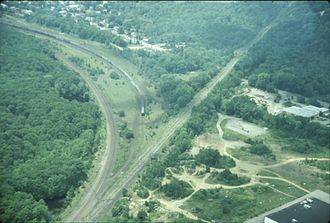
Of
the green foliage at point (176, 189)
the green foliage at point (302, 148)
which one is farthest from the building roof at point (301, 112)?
the green foliage at point (176, 189)

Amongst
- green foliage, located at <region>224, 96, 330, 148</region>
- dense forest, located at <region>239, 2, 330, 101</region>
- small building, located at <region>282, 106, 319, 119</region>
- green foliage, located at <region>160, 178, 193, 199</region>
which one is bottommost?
green foliage, located at <region>160, 178, 193, 199</region>

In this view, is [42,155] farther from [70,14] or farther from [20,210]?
[70,14]

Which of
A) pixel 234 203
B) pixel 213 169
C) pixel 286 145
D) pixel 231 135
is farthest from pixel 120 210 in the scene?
pixel 286 145

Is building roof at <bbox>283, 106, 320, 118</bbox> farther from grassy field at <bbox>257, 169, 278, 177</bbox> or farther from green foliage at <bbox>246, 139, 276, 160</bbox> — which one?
grassy field at <bbox>257, 169, 278, 177</bbox>

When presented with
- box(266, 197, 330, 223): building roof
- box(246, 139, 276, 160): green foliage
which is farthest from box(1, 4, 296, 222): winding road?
box(266, 197, 330, 223): building roof

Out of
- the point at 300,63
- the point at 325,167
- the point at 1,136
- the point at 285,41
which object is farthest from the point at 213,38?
the point at 1,136

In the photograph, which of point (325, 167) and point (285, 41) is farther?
point (285, 41)
